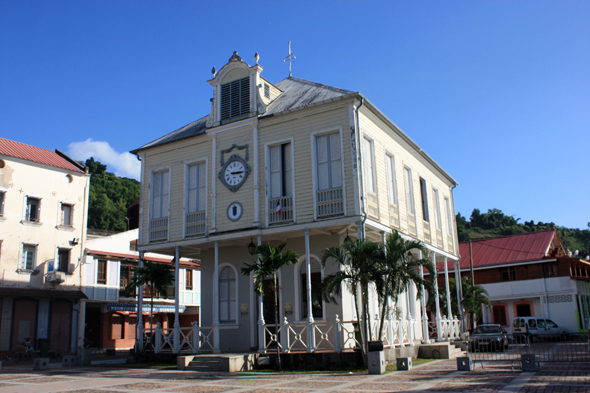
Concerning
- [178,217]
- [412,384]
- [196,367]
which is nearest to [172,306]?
[178,217]

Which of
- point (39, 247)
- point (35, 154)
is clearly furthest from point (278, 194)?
point (35, 154)

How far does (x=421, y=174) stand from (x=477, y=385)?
14.7m

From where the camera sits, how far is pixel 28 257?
30.0m

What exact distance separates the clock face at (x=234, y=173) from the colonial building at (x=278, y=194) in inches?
1.8

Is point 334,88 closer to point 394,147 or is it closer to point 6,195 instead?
point 394,147

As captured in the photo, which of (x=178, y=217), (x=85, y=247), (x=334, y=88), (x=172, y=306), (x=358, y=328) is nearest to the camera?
(x=358, y=328)

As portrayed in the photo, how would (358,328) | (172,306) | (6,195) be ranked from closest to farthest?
(358,328) → (6,195) → (172,306)

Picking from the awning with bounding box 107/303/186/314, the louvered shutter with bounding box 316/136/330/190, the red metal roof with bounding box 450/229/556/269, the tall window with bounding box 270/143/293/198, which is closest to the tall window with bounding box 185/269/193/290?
the awning with bounding box 107/303/186/314

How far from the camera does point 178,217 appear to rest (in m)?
21.3

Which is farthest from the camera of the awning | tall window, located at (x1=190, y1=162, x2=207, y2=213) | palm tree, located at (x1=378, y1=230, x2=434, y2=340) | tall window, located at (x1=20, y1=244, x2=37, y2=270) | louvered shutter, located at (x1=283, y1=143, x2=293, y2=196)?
the awning

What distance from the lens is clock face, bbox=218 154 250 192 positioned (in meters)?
19.8

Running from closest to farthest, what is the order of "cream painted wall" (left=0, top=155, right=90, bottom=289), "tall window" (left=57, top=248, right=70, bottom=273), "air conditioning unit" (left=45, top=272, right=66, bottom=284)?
"cream painted wall" (left=0, top=155, right=90, bottom=289)
"air conditioning unit" (left=45, top=272, right=66, bottom=284)
"tall window" (left=57, top=248, right=70, bottom=273)

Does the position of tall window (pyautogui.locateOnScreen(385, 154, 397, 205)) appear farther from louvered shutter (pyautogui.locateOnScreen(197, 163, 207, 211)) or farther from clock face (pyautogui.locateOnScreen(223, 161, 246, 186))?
louvered shutter (pyautogui.locateOnScreen(197, 163, 207, 211))

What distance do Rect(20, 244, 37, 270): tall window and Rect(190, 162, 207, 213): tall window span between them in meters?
14.5
